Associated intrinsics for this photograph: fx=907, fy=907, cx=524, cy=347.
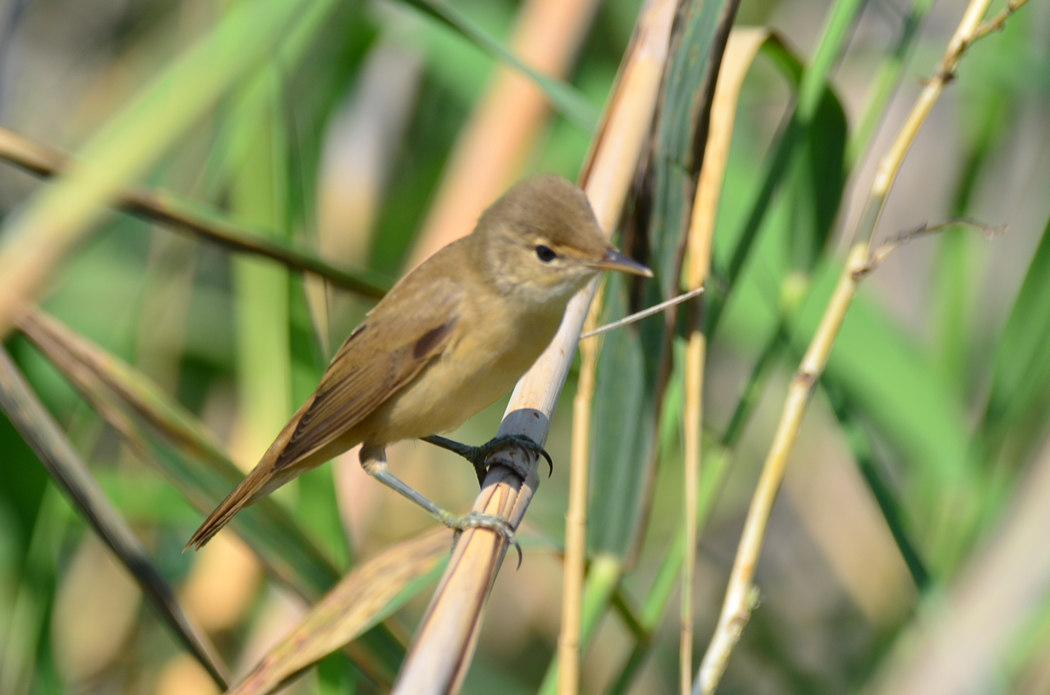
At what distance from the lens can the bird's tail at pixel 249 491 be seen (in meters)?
1.76

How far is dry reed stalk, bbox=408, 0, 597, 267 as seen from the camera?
2668 mm

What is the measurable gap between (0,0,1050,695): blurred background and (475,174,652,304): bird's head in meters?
0.43

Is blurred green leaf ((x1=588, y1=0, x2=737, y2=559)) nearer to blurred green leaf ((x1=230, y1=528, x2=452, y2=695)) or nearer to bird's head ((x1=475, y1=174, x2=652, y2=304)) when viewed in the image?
bird's head ((x1=475, y1=174, x2=652, y2=304))

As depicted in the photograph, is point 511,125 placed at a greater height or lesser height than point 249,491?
greater

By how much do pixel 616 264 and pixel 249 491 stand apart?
84 cm

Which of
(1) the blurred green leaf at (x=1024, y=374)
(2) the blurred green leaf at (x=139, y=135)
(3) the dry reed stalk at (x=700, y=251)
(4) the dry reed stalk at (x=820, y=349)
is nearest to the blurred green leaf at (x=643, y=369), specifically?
(3) the dry reed stalk at (x=700, y=251)

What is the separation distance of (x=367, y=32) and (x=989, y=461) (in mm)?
2303

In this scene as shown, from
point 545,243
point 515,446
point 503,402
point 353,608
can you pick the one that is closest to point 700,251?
point 545,243

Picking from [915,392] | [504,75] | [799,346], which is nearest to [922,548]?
[915,392]

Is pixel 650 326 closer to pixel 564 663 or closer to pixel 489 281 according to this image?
pixel 489 281

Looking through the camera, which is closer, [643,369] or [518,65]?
[643,369]

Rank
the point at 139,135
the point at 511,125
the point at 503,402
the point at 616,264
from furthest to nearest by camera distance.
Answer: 1. the point at 503,402
2. the point at 511,125
3. the point at 139,135
4. the point at 616,264

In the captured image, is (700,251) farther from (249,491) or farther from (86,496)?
(86,496)

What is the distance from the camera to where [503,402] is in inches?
133
